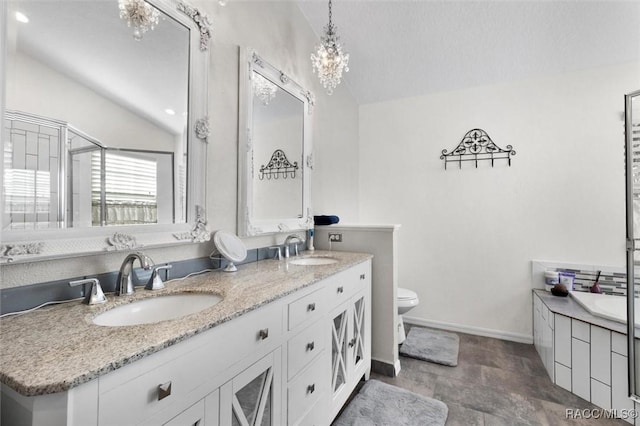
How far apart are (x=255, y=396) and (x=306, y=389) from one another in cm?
37

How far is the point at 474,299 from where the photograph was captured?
285 cm

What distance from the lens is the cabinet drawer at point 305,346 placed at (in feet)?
3.93

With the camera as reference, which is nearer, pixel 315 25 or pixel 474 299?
pixel 315 25

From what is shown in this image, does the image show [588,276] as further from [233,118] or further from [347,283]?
[233,118]

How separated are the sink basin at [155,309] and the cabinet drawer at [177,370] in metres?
0.21

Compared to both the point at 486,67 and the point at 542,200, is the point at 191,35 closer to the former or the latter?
the point at 486,67

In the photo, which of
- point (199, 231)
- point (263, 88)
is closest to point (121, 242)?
point (199, 231)

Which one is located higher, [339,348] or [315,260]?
[315,260]

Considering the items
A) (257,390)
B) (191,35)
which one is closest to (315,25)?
(191,35)

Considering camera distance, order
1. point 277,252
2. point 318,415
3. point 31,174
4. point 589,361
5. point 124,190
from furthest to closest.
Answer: point 277,252 → point 589,361 → point 318,415 → point 124,190 → point 31,174

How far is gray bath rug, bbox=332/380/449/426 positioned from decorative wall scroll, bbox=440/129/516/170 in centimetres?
213

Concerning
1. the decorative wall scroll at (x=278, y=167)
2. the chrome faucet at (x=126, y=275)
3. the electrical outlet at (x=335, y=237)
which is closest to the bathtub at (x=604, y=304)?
the electrical outlet at (x=335, y=237)

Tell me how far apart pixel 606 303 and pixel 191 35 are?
3.21m

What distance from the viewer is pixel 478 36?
2357mm
